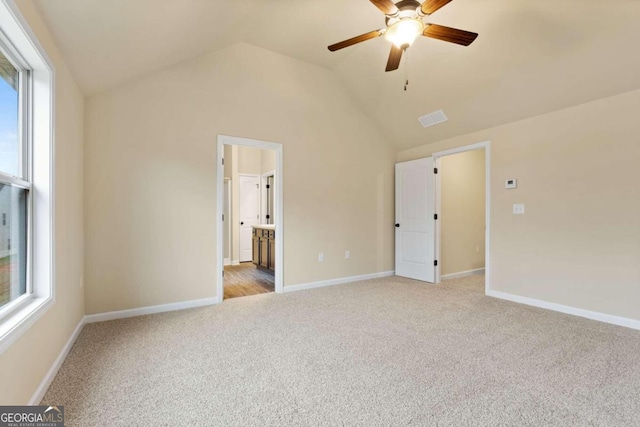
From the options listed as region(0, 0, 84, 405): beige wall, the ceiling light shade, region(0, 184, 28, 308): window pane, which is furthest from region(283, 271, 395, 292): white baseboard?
the ceiling light shade

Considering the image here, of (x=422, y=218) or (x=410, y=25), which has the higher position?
(x=410, y=25)

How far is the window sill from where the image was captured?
4.42 ft

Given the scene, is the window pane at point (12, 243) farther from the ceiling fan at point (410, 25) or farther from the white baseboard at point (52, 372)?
the ceiling fan at point (410, 25)

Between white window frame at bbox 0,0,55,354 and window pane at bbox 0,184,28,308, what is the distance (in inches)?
→ 1.3

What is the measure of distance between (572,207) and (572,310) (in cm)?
114

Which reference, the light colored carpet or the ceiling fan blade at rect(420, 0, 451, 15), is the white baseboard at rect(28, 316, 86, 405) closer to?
the light colored carpet

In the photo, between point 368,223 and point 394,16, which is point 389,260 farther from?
point 394,16

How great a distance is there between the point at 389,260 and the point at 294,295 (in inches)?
79.0

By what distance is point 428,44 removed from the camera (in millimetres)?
3254

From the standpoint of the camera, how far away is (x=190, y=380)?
1941 millimetres

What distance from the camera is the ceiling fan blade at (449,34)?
6.95 feet

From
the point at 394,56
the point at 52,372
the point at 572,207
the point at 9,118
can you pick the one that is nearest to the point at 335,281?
the point at 572,207

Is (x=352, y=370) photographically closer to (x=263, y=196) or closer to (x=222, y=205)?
(x=222, y=205)

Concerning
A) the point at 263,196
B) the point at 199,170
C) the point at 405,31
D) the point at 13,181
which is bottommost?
the point at 13,181
